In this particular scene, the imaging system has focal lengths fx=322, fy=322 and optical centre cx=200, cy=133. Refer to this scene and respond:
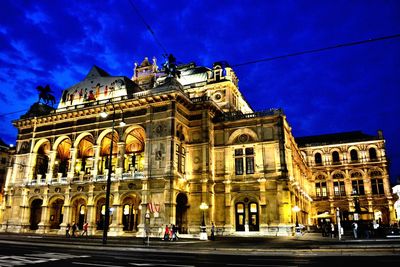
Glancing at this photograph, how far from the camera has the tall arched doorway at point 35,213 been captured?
41.9m

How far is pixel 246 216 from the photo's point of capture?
36.1 metres

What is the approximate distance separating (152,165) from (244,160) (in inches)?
425

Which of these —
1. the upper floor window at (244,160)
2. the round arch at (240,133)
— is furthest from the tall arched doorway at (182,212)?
the round arch at (240,133)

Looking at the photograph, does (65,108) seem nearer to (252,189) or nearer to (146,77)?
(146,77)

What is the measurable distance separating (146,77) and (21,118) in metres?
21.6

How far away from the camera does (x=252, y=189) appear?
119 feet

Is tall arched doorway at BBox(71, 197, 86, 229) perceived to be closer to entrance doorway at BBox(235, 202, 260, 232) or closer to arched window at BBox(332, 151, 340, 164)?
entrance doorway at BBox(235, 202, 260, 232)

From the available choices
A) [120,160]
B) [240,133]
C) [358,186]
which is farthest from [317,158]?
[120,160]

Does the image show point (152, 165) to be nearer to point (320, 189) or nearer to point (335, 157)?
point (320, 189)

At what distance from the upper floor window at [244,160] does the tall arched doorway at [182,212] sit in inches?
276

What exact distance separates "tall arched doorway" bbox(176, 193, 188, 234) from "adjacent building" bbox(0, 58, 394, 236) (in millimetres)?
114

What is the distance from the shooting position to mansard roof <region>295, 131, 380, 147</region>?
67606mm

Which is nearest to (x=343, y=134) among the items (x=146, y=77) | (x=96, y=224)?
(x=146, y=77)

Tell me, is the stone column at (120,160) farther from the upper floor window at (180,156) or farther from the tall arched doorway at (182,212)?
the tall arched doorway at (182,212)
